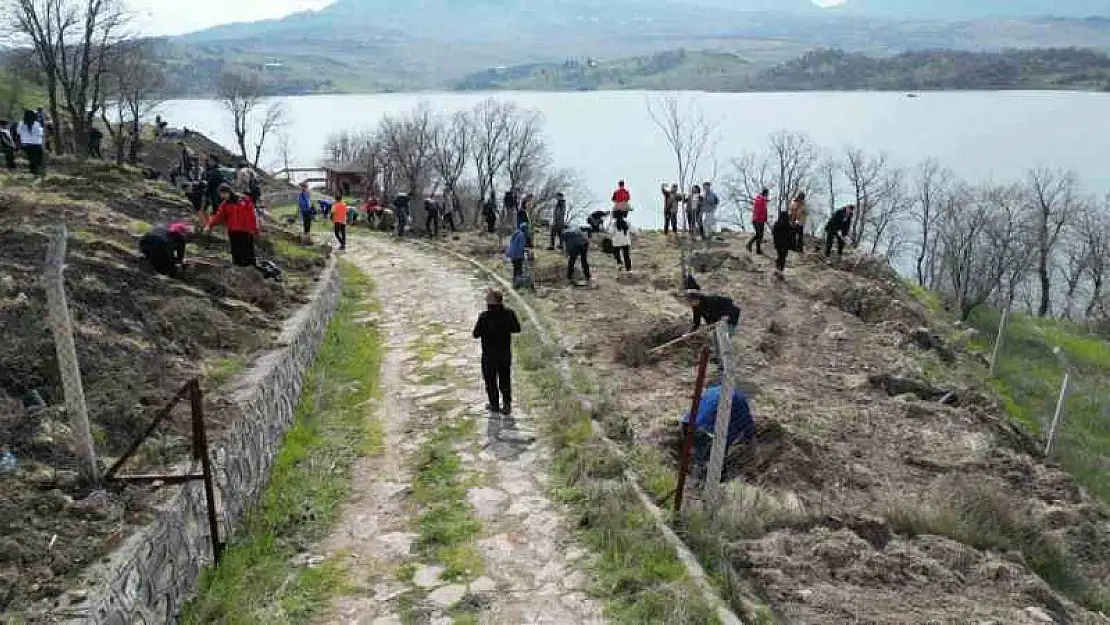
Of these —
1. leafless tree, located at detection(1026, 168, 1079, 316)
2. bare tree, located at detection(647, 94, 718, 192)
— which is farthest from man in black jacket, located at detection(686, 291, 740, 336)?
leafless tree, located at detection(1026, 168, 1079, 316)

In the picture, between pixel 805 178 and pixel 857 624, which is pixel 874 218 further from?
pixel 857 624

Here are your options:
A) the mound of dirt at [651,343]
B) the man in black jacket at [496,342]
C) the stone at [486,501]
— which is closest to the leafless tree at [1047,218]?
the mound of dirt at [651,343]

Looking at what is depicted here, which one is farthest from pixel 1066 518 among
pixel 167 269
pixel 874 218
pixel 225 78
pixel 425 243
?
pixel 225 78

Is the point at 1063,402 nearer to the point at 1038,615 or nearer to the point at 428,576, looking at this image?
the point at 1038,615

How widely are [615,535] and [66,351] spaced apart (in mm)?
3944

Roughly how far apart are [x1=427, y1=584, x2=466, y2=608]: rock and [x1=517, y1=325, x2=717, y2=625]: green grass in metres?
0.95

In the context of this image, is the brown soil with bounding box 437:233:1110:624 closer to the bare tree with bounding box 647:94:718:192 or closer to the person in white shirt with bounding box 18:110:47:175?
the bare tree with bounding box 647:94:718:192

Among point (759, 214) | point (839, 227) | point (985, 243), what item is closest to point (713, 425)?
point (759, 214)

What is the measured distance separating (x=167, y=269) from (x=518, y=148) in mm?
60760

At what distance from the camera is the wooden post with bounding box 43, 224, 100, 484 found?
16.8 ft

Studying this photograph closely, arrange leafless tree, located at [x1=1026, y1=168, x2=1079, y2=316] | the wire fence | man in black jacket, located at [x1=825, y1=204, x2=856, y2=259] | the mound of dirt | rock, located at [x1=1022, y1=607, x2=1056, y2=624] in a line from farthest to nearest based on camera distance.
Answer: leafless tree, located at [x1=1026, y1=168, x2=1079, y2=316] < man in black jacket, located at [x1=825, y1=204, x2=856, y2=259] < the wire fence < the mound of dirt < rock, located at [x1=1022, y1=607, x2=1056, y2=624]

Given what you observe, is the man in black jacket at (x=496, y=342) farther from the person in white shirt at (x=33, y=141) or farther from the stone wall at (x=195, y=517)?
the person in white shirt at (x=33, y=141)

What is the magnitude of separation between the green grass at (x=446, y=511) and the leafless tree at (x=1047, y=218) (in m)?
53.2

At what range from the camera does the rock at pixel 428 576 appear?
598cm
